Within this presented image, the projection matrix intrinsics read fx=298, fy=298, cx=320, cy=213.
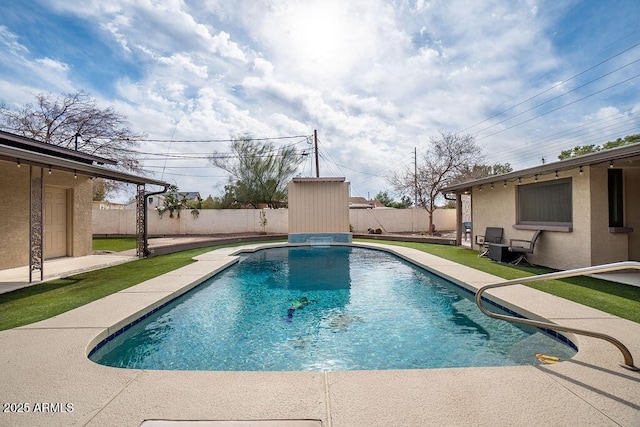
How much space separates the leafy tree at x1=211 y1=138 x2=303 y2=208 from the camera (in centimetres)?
2073

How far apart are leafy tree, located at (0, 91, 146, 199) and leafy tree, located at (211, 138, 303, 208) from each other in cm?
584

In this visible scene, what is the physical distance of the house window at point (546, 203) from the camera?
699 centimetres

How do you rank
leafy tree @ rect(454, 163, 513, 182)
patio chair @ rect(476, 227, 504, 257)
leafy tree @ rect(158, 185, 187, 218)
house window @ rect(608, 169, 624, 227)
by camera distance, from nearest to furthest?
house window @ rect(608, 169, 624, 227) < patio chair @ rect(476, 227, 504, 257) < leafy tree @ rect(158, 185, 187, 218) < leafy tree @ rect(454, 163, 513, 182)

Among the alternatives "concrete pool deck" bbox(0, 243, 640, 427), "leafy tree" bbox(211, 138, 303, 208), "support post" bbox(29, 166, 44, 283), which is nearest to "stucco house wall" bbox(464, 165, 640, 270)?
"concrete pool deck" bbox(0, 243, 640, 427)

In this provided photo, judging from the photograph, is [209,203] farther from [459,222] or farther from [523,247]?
[523,247]

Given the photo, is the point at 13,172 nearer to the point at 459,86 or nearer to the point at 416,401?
the point at 416,401

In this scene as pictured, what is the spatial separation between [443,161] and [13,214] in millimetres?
20104

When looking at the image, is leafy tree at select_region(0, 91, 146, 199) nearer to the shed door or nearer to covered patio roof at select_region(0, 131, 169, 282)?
the shed door

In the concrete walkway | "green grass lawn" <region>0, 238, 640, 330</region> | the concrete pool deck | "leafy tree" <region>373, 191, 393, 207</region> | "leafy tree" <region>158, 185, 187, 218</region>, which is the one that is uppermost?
"leafy tree" <region>373, 191, 393, 207</region>

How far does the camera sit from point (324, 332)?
4.24 metres

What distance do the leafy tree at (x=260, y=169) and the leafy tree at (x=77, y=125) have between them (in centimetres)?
584

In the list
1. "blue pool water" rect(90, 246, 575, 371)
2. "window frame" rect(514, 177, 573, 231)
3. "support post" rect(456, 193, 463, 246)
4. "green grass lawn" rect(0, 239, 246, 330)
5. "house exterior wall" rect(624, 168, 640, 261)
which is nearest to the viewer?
"blue pool water" rect(90, 246, 575, 371)

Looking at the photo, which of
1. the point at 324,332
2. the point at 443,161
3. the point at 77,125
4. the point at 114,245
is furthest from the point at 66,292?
the point at 443,161

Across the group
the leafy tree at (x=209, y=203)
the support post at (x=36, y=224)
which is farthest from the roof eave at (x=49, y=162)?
the leafy tree at (x=209, y=203)
